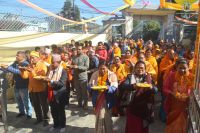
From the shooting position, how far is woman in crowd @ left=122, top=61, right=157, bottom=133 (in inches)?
222

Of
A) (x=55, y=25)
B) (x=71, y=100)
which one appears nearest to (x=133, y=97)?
(x=71, y=100)

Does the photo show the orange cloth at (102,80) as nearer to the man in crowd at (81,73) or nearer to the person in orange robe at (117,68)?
the person in orange robe at (117,68)

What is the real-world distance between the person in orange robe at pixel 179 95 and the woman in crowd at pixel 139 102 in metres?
0.35

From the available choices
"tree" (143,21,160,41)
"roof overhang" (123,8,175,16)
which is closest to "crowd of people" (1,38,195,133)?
"roof overhang" (123,8,175,16)

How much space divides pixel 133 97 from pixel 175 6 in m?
6.49

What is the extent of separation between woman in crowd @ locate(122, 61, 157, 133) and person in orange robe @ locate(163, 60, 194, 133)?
35cm

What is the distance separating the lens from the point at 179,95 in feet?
17.6

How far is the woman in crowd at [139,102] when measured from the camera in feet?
18.5

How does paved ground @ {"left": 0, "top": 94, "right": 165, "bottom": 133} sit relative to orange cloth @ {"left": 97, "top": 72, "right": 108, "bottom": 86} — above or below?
below

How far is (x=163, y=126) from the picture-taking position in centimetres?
705

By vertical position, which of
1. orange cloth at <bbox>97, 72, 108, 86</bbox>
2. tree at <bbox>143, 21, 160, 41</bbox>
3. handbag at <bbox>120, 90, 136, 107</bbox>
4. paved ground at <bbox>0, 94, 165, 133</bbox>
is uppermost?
tree at <bbox>143, 21, 160, 41</bbox>

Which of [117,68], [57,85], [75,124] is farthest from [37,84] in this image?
[117,68]

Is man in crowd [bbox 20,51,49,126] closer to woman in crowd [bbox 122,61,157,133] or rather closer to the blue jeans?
the blue jeans

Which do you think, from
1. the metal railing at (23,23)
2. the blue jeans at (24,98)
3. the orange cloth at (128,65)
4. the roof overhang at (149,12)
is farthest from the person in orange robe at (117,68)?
the roof overhang at (149,12)
